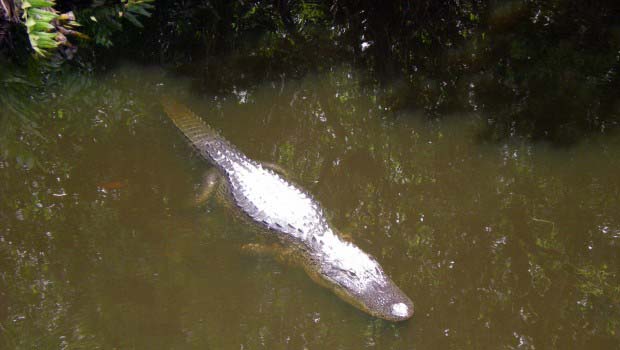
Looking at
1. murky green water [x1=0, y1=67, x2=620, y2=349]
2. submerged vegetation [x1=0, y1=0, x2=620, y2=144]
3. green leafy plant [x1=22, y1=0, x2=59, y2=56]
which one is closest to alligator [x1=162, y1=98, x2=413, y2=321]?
murky green water [x1=0, y1=67, x2=620, y2=349]

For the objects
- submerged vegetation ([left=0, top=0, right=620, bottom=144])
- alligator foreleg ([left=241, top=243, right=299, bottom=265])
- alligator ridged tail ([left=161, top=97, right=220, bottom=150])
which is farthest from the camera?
submerged vegetation ([left=0, top=0, right=620, bottom=144])

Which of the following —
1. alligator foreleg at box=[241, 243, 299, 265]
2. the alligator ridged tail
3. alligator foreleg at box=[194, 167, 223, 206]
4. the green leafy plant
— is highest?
the green leafy plant

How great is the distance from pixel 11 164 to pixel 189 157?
1470 mm

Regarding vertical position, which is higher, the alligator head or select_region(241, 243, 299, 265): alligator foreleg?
the alligator head

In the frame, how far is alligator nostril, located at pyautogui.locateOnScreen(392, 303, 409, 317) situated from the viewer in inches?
138

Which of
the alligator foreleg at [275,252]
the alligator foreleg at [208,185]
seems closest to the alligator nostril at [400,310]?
the alligator foreleg at [275,252]

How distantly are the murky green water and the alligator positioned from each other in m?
0.12

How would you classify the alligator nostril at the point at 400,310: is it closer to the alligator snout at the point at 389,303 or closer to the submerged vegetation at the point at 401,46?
the alligator snout at the point at 389,303

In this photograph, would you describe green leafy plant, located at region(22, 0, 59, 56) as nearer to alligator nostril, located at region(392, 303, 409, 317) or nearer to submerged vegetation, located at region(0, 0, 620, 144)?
submerged vegetation, located at region(0, 0, 620, 144)

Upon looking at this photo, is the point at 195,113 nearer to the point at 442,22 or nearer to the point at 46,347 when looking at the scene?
the point at 46,347

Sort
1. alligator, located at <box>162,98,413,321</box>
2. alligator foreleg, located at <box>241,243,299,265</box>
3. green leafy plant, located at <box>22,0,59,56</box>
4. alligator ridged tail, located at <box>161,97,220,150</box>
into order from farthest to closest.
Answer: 1. green leafy plant, located at <box>22,0,59,56</box>
2. alligator ridged tail, located at <box>161,97,220,150</box>
3. alligator foreleg, located at <box>241,243,299,265</box>
4. alligator, located at <box>162,98,413,321</box>

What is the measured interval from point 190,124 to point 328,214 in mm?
1473

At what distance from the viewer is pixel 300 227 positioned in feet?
13.6

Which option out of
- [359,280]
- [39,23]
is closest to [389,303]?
[359,280]
